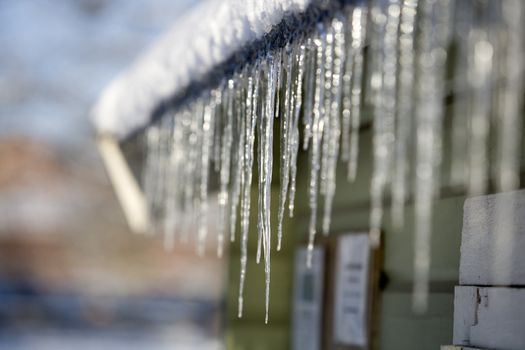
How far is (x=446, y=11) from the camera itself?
6.39ft

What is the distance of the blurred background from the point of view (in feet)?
66.8

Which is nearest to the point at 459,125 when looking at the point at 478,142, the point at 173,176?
the point at 478,142

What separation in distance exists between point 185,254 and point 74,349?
594 cm

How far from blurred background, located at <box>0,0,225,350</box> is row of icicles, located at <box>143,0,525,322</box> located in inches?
622

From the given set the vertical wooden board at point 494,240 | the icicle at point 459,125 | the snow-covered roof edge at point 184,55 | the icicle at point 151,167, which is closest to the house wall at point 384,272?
the icicle at point 459,125

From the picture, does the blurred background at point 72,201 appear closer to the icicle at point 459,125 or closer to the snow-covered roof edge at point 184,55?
the snow-covered roof edge at point 184,55

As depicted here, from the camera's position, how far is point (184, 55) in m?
3.94

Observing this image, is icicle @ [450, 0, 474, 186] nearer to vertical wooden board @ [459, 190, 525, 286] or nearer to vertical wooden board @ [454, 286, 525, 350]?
vertical wooden board @ [459, 190, 525, 286]

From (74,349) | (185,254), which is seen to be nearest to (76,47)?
(185,254)

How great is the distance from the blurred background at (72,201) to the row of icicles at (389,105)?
15804mm

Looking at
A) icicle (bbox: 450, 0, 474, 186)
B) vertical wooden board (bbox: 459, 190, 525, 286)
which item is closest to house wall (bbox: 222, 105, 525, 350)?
icicle (bbox: 450, 0, 474, 186)

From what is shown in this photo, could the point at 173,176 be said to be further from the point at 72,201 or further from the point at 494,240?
the point at 72,201

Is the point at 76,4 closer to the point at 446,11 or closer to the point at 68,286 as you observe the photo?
the point at 68,286

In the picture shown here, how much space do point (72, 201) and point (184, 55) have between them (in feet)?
58.3
